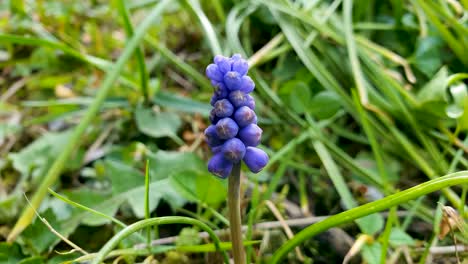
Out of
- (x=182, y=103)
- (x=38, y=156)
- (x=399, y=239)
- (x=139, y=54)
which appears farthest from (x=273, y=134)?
(x=38, y=156)

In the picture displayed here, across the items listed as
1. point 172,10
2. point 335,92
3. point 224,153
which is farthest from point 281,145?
point 172,10

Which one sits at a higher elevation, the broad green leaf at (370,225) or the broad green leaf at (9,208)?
the broad green leaf at (9,208)

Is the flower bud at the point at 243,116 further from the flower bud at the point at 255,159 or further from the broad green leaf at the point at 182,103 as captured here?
the broad green leaf at the point at 182,103

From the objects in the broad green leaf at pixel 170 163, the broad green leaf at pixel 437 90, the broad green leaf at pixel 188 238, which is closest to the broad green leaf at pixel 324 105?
the broad green leaf at pixel 437 90

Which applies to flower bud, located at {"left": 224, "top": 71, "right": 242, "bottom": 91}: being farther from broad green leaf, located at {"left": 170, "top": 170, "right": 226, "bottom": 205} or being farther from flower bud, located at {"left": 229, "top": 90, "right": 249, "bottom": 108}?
broad green leaf, located at {"left": 170, "top": 170, "right": 226, "bottom": 205}

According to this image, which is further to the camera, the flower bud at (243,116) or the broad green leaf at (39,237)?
the broad green leaf at (39,237)

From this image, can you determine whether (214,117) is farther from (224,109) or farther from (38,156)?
(38,156)

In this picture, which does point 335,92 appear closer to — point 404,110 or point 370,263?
point 404,110
